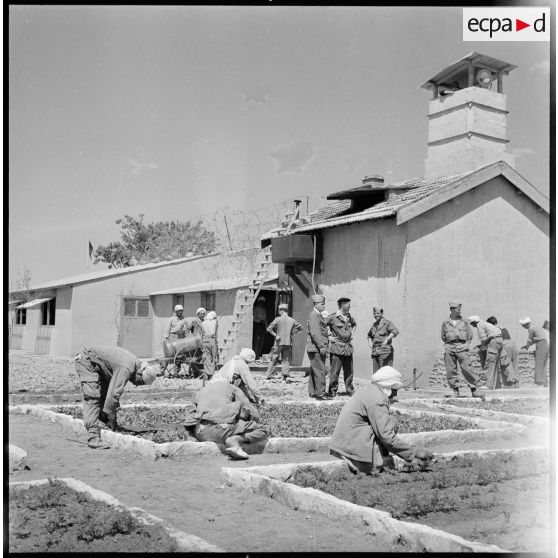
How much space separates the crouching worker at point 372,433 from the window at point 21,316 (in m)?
21.0

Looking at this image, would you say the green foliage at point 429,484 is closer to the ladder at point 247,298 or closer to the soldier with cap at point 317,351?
the soldier with cap at point 317,351

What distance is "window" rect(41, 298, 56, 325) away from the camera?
79.2 feet

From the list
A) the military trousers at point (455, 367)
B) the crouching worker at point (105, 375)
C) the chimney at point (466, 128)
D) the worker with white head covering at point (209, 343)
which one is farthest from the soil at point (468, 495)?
the chimney at point (466, 128)

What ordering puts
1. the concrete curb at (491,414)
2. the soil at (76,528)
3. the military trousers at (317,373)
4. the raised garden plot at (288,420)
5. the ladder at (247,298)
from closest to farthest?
the soil at (76,528) → the raised garden plot at (288,420) → the concrete curb at (491,414) → the military trousers at (317,373) → the ladder at (247,298)

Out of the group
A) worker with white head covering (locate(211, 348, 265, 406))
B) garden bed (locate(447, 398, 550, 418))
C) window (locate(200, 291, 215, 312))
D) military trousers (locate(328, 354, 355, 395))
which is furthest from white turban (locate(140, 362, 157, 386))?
window (locate(200, 291, 215, 312))

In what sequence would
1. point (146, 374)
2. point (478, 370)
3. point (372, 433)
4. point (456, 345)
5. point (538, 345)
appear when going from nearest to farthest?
1. point (372, 433)
2. point (146, 374)
3. point (456, 345)
4. point (538, 345)
5. point (478, 370)

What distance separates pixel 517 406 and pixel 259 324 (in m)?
10.6

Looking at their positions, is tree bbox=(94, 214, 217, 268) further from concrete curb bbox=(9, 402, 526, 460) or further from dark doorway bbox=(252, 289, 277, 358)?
concrete curb bbox=(9, 402, 526, 460)

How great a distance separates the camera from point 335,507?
19.1ft

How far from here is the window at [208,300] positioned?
73.9ft

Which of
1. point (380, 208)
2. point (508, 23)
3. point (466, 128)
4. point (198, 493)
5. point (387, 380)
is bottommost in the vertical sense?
point (198, 493)

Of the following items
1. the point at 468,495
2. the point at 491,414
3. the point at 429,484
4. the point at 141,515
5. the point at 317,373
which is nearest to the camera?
the point at 141,515

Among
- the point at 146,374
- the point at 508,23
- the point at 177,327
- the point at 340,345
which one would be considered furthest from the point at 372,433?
the point at 177,327

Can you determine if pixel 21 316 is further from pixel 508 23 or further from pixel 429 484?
pixel 508 23
